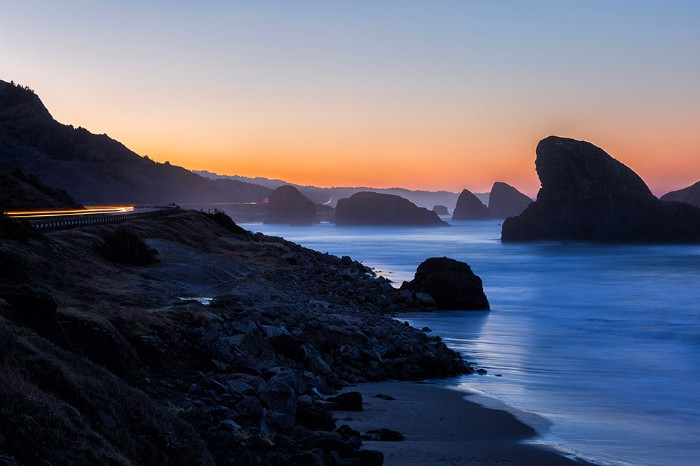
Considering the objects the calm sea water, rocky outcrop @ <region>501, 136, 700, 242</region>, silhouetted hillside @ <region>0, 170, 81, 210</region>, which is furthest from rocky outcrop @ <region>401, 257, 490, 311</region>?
rocky outcrop @ <region>501, 136, 700, 242</region>

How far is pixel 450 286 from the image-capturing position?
3678 cm

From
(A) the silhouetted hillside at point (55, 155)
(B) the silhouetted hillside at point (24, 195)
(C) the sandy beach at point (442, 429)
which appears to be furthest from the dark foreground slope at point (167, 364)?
(A) the silhouetted hillside at point (55, 155)

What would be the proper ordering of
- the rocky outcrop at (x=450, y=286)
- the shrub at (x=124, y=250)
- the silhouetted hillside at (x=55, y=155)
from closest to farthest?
the shrub at (x=124, y=250) → the rocky outcrop at (x=450, y=286) → the silhouetted hillside at (x=55, y=155)

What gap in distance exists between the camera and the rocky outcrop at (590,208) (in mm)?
147125

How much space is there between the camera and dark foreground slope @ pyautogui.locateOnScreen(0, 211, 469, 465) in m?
8.44

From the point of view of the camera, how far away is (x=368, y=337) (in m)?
20.1

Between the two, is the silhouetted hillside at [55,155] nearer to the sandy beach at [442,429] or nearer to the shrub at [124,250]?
the shrub at [124,250]

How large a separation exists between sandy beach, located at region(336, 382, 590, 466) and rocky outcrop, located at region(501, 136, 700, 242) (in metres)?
134

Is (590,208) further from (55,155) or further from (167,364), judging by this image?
(167,364)

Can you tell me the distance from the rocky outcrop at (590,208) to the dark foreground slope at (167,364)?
12657 centimetres

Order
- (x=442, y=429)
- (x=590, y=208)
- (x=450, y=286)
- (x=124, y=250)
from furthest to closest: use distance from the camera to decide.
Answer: (x=590, y=208) < (x=450, y=286) < (x=124, y=250) < (x=442, y=429)

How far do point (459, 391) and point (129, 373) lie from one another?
7.86m

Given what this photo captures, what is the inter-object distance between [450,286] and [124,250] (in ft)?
47.8

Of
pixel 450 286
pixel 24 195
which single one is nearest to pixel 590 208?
pixel 24 195
